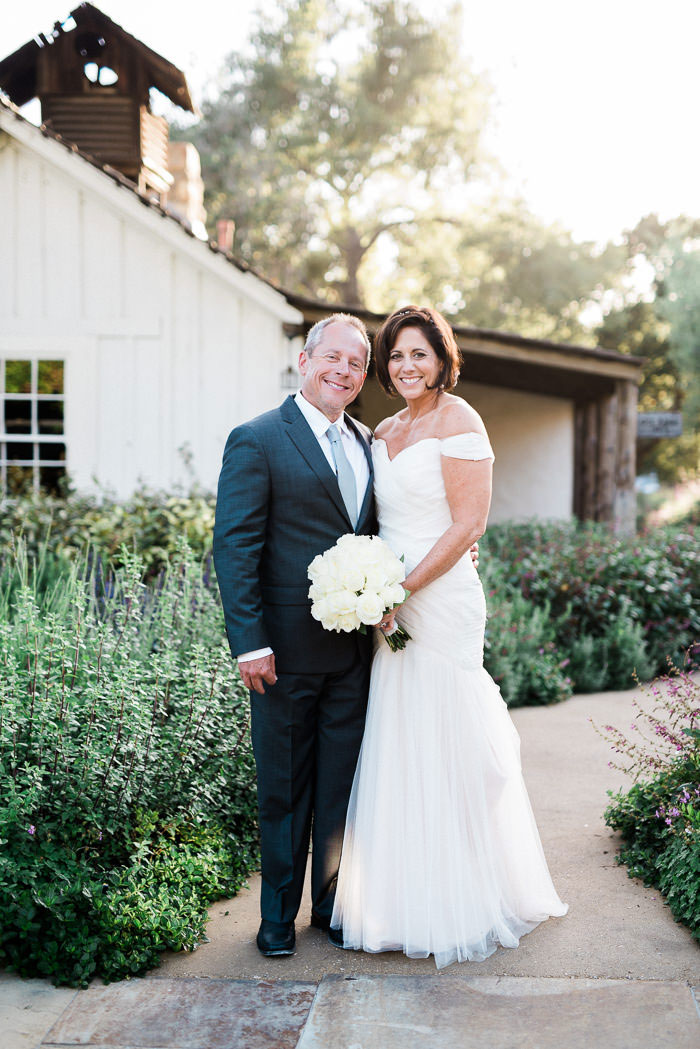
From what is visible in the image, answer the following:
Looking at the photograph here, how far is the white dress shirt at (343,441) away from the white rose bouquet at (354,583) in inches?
9.7

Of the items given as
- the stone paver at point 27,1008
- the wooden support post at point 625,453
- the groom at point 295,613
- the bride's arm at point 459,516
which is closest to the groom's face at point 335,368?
the groom at point 295,613

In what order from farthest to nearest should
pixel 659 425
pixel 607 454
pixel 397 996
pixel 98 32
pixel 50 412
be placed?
pixel 659 425, pixel 607 454, pixel 98 32, pixel 50 412, pixel 397 996

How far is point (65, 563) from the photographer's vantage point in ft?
22.2

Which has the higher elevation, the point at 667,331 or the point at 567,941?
the point at 667,331

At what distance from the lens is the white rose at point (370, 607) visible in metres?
3.14

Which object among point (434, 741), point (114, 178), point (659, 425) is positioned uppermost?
point (114, 178)

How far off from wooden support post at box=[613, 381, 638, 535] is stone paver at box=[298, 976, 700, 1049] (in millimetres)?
8509

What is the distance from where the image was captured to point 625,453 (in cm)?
1128

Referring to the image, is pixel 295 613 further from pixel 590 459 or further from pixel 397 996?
pixel 590 459

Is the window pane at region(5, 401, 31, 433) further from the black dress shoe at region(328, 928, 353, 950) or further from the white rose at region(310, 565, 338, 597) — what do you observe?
the black dress shoe at region(328, 928, 353, 950)

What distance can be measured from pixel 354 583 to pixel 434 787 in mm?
826

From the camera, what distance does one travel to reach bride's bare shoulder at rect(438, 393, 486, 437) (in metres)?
3.42

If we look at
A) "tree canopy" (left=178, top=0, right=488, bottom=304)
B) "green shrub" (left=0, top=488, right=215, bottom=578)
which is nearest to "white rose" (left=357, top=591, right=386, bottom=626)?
"green shrub" (left=0, top=488, right=215, bottom=578)

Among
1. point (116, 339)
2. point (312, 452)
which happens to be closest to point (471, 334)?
point (116, 339)
